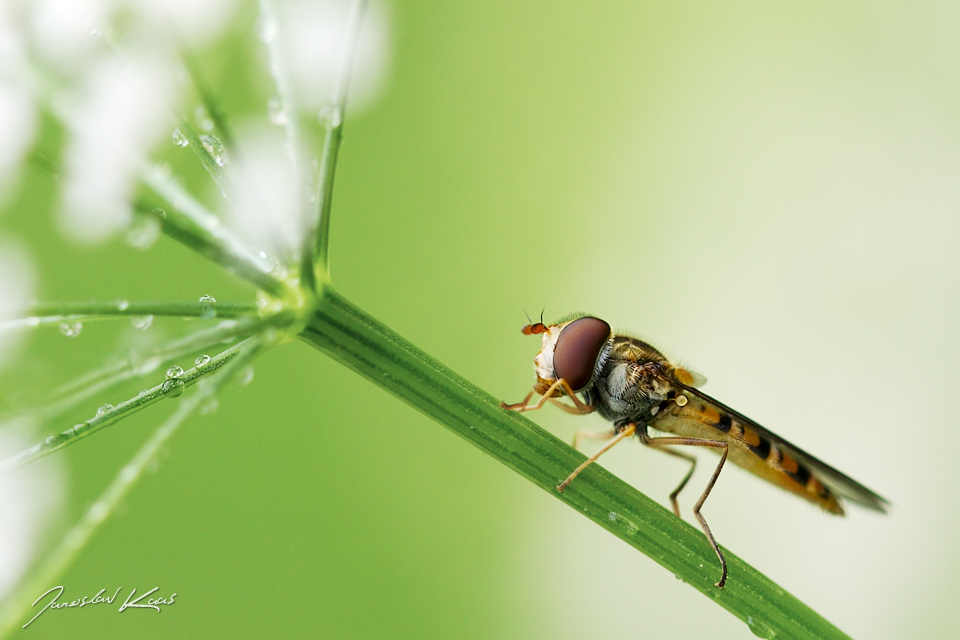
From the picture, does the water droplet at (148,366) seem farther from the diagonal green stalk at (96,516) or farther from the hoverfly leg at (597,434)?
the hoverfly leg at (597,434)

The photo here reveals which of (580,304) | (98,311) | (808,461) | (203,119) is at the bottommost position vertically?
(808,461)

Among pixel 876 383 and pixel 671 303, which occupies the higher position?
pixel 671 303

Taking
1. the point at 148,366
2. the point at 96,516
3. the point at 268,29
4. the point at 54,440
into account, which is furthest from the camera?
the point at 268,29

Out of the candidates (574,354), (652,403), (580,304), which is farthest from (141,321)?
(580,304)

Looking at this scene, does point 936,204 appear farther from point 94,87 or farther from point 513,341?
point 94,87

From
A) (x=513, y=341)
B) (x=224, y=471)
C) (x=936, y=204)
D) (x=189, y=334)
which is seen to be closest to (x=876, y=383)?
(x=936, y=204)

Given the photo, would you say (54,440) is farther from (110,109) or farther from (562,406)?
(562,406)
